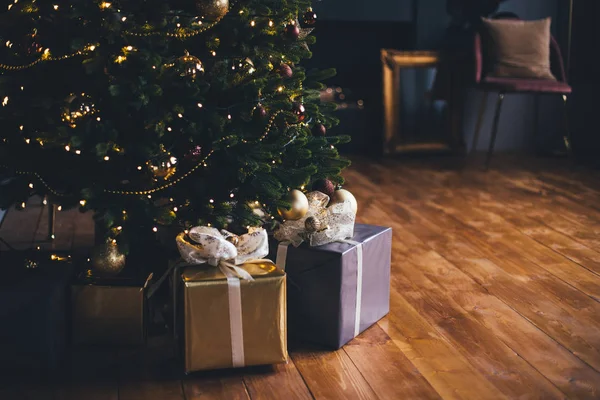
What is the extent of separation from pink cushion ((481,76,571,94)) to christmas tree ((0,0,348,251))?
2525mm

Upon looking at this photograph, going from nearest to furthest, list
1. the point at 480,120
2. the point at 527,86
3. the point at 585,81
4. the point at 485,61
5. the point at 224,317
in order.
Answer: the point at 224,317 → the point at 527,86 → the point at 485,61 → the point at 480,120 → the point at 585,81

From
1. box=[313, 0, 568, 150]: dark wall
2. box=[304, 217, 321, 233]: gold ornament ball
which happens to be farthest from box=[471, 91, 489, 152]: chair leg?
box=[304, 217, 321, 233]: gold ornament ball

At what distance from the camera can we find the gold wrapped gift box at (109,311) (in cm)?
218

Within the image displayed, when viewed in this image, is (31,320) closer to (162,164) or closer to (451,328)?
(162,164)

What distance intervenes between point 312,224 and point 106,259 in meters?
0.56

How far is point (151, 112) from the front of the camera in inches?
86.9

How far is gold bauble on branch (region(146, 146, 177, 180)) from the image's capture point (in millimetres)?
2252

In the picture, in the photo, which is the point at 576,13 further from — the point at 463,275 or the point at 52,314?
the point at 52,314

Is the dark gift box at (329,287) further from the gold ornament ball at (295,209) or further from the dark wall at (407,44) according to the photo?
the dark wall at (407,44)

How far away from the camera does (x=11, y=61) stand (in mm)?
2266

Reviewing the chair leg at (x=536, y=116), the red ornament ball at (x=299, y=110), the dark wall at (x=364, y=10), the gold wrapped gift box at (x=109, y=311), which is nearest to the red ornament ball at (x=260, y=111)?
the red ornament ball at (x=299, y=110)

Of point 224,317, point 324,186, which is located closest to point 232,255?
point 224,317

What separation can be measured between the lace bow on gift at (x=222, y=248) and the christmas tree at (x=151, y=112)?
169 millimetres

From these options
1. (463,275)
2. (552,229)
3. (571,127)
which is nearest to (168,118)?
(463,275)
